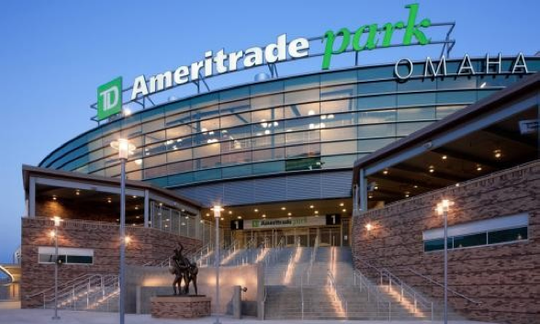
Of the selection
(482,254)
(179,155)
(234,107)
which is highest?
(234,107)

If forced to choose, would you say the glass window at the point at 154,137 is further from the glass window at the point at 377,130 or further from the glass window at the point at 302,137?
the glass window at the point at 377,130

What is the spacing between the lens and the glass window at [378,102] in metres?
47.5

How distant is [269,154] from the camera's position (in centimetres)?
5000

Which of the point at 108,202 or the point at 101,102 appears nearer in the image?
the point at 108,202

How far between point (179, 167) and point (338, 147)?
52.4ft

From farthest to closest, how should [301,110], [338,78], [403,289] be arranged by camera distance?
[301,110] → [338,78] → [403,289]

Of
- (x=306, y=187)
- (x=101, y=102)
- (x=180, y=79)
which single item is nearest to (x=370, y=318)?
(x=306, y=187)

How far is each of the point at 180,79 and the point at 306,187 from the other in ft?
62.6

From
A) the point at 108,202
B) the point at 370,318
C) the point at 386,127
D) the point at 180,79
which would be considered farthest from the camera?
the point at 180,79

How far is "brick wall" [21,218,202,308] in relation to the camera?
34906mm

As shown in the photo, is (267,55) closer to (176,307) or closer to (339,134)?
(339,134)

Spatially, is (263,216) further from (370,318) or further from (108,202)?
(370,318)

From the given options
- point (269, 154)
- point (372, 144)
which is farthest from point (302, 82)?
point (372, 144)

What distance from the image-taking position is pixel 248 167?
50.8m
